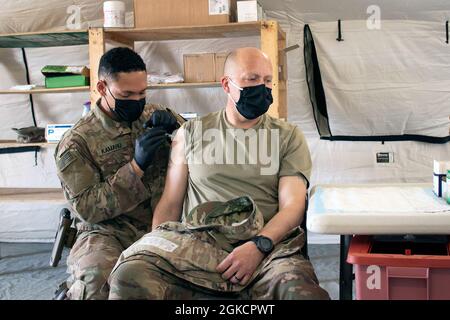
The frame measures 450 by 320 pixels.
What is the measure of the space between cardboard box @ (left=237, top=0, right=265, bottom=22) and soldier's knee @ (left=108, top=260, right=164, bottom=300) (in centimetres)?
193

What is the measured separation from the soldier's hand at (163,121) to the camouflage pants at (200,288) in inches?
23.2

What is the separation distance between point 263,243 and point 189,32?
6.50 ft

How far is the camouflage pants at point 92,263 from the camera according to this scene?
177 centimetres

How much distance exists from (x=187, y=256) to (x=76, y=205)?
1.91 feet

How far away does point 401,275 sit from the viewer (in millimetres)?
1344

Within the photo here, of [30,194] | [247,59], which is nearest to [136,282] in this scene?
[247,59]

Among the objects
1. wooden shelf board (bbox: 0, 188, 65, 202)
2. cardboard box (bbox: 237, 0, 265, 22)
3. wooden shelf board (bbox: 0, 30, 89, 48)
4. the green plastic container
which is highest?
cardboard box (bbox: 237, 0, 265, 22)

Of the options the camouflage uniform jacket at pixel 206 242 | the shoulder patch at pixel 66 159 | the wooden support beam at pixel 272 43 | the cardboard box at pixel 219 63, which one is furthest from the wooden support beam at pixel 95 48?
the camouflage uniform jacket at pixel 206 242

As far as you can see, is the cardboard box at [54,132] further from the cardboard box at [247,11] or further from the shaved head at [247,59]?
Answer: the shaved head at [247,59]

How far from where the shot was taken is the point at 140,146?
6.21ft

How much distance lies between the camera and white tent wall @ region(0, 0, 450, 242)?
3.42 metres

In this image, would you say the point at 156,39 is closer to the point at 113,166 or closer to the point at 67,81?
the point at 67,81

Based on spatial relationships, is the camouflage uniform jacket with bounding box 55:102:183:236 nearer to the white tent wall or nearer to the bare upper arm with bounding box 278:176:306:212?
the bare upper arm with bounding box 278:176:306:212

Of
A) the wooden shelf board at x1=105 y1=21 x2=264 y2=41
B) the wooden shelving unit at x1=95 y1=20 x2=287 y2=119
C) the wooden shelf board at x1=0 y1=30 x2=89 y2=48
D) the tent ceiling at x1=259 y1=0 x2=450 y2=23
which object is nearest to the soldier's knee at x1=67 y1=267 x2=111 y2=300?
the wooden shelving unit at x1=95 y1=20 x2=287 y2=119
